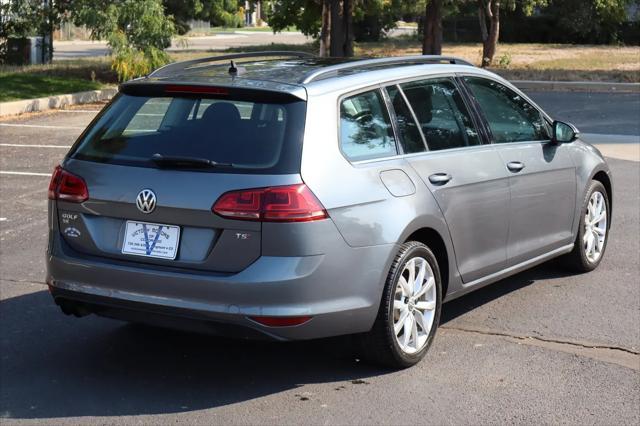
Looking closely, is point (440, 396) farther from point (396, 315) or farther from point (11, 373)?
point (11, 373)

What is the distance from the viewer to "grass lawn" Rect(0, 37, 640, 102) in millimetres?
21188

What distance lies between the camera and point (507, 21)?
3875 cm

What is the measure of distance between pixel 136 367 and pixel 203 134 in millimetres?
1414

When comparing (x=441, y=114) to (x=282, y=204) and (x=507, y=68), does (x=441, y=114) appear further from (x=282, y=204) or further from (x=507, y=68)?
(x=507, y=68)

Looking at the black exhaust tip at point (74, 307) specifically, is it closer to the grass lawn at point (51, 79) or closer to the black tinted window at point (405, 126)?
the black tinted window at point (405, 126)

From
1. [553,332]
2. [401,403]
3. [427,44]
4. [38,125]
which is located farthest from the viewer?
[427,44]

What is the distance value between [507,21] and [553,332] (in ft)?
111

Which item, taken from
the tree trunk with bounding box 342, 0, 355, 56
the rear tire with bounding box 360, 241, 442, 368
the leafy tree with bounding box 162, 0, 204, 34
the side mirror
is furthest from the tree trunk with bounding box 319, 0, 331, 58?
the rear tire with bounding box 360, 241, 442, 368

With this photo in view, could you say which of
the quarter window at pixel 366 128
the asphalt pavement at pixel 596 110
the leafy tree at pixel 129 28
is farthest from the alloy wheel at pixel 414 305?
the leafy tree at pixel 129 28

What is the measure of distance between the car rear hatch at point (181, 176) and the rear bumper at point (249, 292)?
8 cm

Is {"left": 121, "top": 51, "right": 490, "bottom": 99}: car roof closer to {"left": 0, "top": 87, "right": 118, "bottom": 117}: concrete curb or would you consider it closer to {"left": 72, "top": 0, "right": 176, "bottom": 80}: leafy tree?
{"left": 0, "top": 87, "right": 118, "bottom": 117}: concrete curb

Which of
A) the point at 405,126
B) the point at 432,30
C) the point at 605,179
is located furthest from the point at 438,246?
the point at 432,30

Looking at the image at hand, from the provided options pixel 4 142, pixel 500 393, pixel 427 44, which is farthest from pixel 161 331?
pixel 427 44

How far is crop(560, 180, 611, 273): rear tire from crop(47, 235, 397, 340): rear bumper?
2.65m
